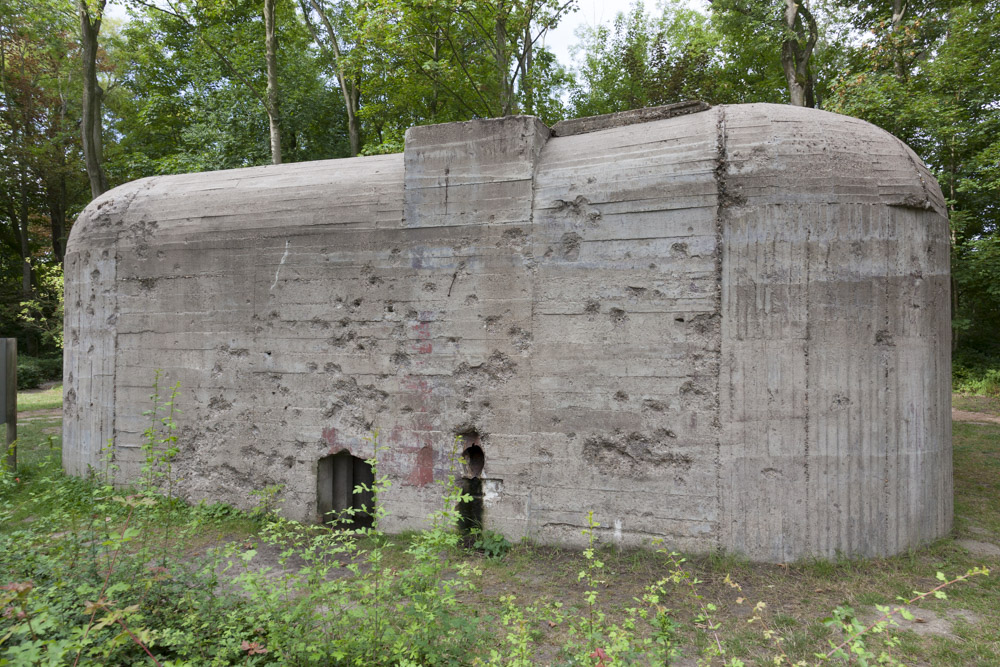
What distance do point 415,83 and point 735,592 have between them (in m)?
13.9

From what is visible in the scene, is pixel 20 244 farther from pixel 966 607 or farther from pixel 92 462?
pixel 966 607

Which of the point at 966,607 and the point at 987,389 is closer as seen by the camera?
the point at 966,607

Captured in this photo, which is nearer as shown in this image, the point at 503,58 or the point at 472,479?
the point at 472,479

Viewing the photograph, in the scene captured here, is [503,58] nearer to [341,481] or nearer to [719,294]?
[719,294]

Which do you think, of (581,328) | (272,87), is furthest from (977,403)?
(272,87)

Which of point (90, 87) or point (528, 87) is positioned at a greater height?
point (528, 87)

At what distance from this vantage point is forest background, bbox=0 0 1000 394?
1147 centimetres

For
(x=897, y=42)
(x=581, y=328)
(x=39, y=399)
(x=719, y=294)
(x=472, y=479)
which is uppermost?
(x=897, y=42)

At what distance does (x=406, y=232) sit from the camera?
16.5 ft

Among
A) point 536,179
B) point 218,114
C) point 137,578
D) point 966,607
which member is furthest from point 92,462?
point 218,114

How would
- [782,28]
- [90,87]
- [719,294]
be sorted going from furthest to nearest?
1. [782,28]
2. [90,87]
3. [719,294]

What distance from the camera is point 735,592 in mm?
3736

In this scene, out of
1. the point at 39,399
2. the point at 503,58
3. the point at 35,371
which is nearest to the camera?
the point at 503,58

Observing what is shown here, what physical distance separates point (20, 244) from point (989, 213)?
32.5 metres
